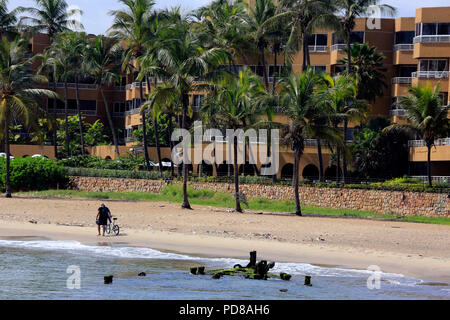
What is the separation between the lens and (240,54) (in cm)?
5650

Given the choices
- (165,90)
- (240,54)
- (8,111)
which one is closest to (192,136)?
(165,90)

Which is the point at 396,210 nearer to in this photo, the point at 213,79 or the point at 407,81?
the point at 213,79

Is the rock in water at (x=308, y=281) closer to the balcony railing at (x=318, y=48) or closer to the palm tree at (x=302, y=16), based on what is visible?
the palm tree at (x=302, y=16)

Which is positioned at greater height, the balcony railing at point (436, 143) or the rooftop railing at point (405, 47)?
the rooftop railing at point (405, 47)

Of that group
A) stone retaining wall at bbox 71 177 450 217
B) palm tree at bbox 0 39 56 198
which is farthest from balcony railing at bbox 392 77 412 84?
palm tree at bbox 0 39 56 198

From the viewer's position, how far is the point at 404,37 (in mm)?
59250

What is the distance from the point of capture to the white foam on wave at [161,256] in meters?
22.5

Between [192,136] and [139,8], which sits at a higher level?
[139,8]

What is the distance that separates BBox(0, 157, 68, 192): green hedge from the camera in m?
50.9

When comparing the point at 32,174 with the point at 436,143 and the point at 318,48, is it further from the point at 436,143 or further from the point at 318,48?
the point at 436,143

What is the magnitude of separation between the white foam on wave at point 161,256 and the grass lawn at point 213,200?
15.3 metres

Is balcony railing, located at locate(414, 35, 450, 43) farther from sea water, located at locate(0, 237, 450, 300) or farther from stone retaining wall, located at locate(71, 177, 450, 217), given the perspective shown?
sea water, located at locate(0, 237, 450, 300)

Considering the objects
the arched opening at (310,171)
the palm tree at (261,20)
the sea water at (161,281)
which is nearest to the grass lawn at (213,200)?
the palm tree at (261,20)

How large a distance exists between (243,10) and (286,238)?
30.9 m
